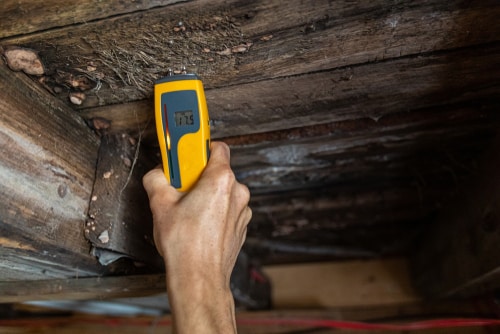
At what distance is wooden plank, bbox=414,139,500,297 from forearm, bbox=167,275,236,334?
62 centimetres

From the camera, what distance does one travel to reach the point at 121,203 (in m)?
0.78

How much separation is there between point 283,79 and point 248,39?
0.12 m

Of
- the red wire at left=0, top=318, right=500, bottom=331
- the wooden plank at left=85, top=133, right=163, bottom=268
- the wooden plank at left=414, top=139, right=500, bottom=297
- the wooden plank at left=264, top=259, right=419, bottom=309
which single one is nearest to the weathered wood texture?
the wooden plank at left=85, top=133, right=163, bottom=268

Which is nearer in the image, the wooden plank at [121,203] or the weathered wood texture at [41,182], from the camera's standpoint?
the weathered wood texture at [41,182]

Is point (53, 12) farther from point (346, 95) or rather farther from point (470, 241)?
point (470, 241)

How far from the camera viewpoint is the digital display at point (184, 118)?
0.67 metres

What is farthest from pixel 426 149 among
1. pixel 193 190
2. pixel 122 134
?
pixel 122 134

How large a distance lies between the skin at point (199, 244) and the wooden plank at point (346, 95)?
0.43 ft

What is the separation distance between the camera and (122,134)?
0.82 metres

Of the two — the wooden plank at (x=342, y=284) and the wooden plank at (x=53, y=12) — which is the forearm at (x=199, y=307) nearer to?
the wooden plank at (x=53, y=12)

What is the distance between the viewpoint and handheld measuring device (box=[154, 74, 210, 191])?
0.66 metres

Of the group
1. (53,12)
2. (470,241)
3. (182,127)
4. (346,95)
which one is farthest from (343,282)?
(53,12)

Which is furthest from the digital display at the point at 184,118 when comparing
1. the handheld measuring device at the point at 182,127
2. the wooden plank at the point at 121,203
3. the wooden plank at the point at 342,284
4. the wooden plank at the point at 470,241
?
the wooden plank at the point at 342,284

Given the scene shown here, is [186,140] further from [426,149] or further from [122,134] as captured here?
[426,149]
